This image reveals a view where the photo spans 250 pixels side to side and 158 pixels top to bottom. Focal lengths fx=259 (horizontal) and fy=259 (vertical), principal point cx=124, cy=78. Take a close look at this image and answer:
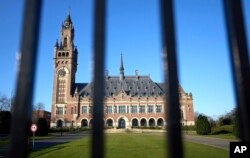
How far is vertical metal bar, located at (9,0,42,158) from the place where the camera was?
4.68ft

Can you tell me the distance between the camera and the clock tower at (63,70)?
3009 inches

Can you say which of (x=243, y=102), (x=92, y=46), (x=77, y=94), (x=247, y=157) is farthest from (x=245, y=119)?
(x=77, y=94)

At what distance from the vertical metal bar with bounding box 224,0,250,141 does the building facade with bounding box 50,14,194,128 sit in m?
72.6

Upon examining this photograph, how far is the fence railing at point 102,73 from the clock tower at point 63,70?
252 feet

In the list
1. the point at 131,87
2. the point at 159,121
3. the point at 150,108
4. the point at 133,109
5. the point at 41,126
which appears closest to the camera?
the point at 41,126

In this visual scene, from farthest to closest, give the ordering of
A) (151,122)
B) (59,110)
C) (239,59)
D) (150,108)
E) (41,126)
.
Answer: (151,122)
(150,108)
(59,110)
(41,126)
(239,59)

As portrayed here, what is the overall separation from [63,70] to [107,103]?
55.4 ft

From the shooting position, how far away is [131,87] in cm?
8112

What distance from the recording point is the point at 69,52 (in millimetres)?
78750

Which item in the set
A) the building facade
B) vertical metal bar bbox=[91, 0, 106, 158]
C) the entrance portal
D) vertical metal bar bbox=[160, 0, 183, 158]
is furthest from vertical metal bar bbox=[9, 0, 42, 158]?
the entrance portal

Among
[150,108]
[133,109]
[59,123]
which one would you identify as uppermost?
[150,108]

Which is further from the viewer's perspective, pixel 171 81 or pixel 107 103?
pixel 107 103

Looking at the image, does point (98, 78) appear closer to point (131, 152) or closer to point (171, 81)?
point (171, 81)

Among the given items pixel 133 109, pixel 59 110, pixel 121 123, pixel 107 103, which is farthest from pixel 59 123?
pixel 133 109
